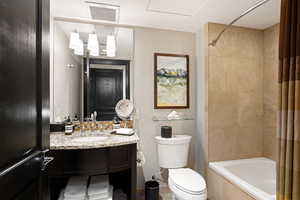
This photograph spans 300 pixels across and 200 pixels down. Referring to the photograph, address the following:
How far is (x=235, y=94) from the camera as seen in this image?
2279 mm

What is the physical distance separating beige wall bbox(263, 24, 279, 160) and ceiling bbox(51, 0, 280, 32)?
0.19m

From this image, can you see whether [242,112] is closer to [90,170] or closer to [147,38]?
[147,38]

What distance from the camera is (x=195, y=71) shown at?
246cm

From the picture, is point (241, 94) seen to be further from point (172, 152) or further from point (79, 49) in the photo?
point (79, 49)

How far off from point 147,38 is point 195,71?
2.72 feet

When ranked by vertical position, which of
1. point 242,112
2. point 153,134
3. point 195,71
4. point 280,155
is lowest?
point 153,134

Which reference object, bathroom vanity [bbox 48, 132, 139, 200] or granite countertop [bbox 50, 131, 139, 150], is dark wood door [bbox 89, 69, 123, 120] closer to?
granite countertop [bbox 50, 131, 139, 150]

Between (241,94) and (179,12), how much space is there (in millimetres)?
1349

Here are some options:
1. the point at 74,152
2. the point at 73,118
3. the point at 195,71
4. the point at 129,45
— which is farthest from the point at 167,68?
the point at 74,152

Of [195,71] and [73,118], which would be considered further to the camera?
[195,71]

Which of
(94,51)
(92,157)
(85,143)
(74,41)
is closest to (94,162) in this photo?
(92,157)

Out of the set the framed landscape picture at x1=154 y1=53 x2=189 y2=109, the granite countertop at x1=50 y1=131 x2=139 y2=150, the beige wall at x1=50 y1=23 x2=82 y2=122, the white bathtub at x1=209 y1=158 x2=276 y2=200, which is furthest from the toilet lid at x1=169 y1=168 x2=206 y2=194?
the beige wall at x1=50 y1=23 x2=82 y2=122

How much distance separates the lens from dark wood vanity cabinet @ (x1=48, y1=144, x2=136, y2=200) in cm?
154

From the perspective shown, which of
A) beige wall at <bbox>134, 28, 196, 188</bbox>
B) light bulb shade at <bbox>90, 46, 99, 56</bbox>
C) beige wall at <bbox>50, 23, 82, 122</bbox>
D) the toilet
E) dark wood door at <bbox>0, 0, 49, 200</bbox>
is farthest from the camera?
beige wall at <bbox>134, 28, 196, 188</bbox>
